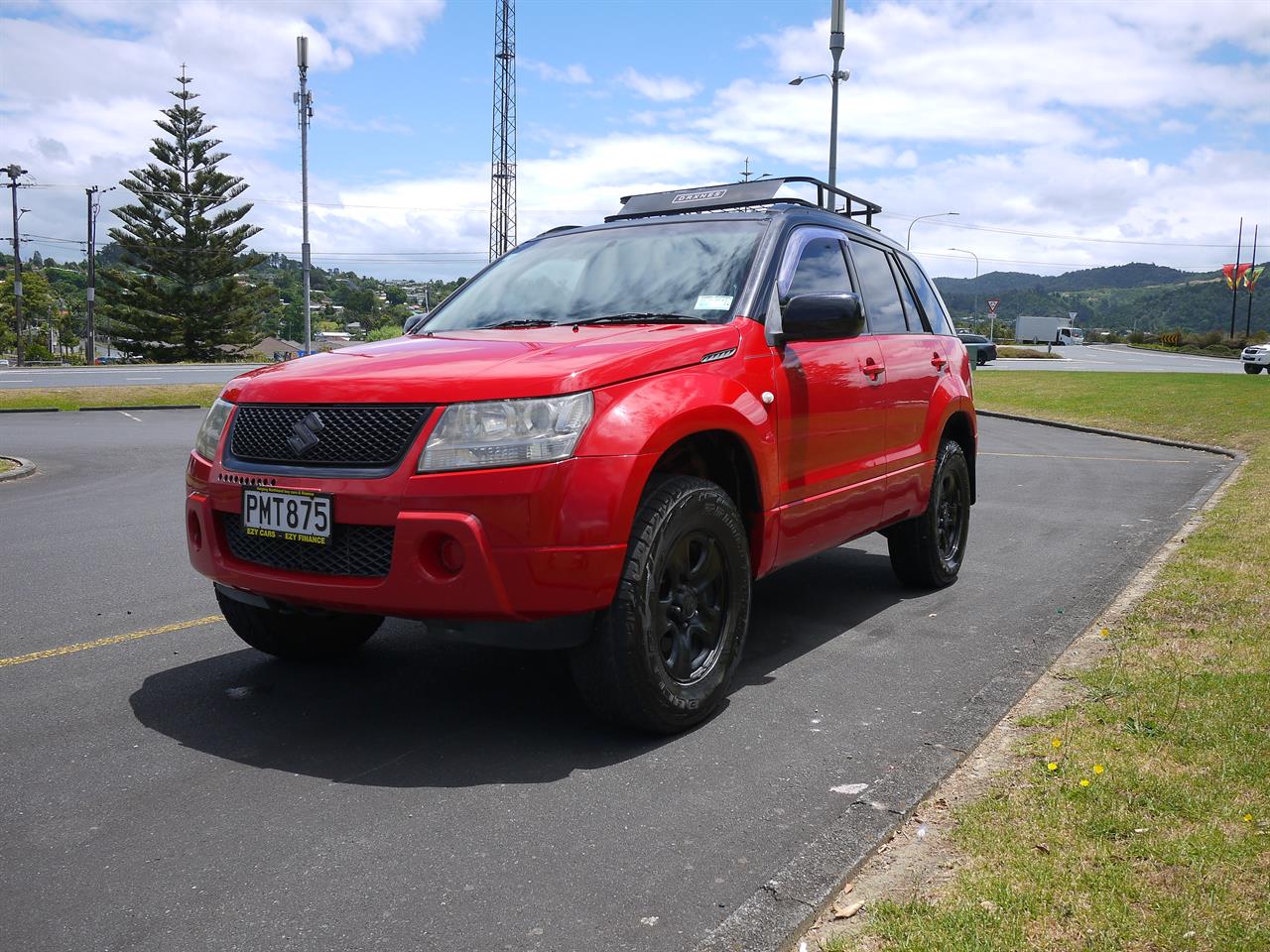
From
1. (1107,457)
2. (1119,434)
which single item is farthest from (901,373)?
(1119,434)

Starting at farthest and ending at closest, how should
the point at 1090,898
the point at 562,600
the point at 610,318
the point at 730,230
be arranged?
the point at 730,230 → the point at 610,318 → the point at 562,600 → the point at 1090,898

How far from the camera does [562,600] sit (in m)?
3.52

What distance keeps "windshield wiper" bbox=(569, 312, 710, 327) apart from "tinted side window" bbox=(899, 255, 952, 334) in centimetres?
242

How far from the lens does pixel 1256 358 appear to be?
137ft

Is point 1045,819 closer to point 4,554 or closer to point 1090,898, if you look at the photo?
point 1090,898

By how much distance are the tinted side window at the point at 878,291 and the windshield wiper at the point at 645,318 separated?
1.44 meters

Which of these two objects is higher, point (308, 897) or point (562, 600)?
point (562, 600)

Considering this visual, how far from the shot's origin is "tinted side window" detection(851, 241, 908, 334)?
223 inches

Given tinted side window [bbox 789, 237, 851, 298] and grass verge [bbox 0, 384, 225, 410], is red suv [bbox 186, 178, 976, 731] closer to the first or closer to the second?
tinted side window [bbox 789, 237, 851, 298]

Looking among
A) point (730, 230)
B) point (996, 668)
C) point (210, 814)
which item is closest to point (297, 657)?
point (210, 814)

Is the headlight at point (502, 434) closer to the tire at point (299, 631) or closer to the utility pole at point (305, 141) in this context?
the tire at point (299, 631)

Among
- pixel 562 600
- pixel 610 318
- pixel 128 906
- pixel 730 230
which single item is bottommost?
pixel 128 906

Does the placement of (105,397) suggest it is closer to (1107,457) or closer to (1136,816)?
(1107,457)

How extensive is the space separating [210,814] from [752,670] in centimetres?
234
